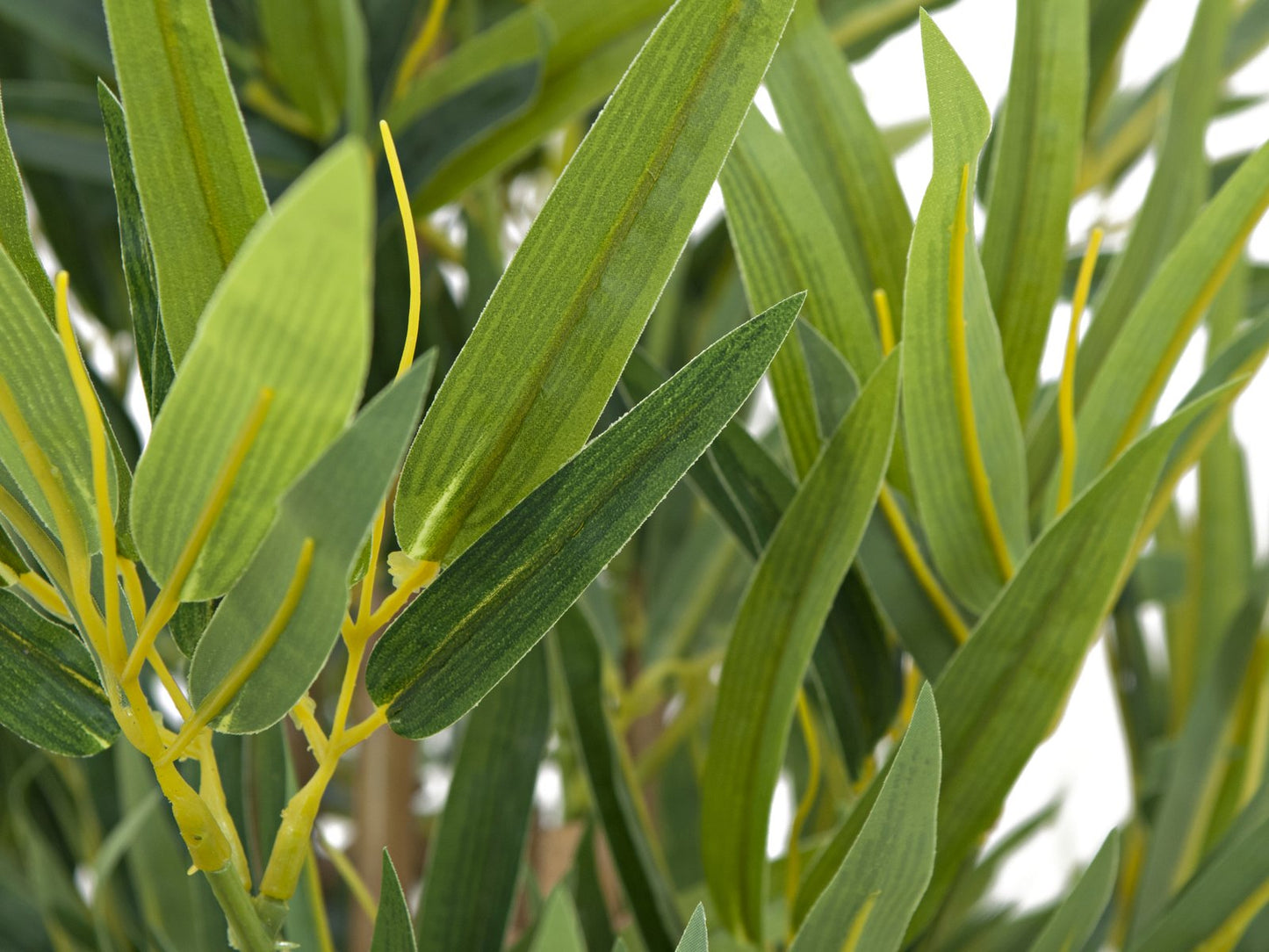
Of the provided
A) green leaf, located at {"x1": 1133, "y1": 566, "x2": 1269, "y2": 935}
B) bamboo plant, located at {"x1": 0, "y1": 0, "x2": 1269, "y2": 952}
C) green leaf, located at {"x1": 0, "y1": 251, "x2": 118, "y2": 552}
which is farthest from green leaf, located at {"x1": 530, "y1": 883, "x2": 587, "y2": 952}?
green leaf, located at {"x1": 1133, "y1": 566, "x2": 1269, "y2": 935}

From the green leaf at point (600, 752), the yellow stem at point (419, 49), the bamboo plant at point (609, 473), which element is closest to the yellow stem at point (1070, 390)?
the bamboo plant at point (609, 473)

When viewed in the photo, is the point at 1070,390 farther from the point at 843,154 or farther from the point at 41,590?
the point at 41,590

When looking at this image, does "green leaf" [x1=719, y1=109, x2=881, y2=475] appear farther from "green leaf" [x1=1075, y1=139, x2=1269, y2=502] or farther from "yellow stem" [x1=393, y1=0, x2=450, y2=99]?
"yellow stem" [x1=393, y1=0, x2=450, y2=99]

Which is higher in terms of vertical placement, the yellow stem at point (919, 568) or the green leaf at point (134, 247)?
the green leaf at point (134, 247)

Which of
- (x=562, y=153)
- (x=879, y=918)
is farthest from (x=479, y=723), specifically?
(x=562, y=153)

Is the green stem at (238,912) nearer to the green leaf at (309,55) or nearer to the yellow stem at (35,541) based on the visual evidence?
the yellow stem at (35,541)

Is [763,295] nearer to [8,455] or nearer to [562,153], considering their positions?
[8,455]
